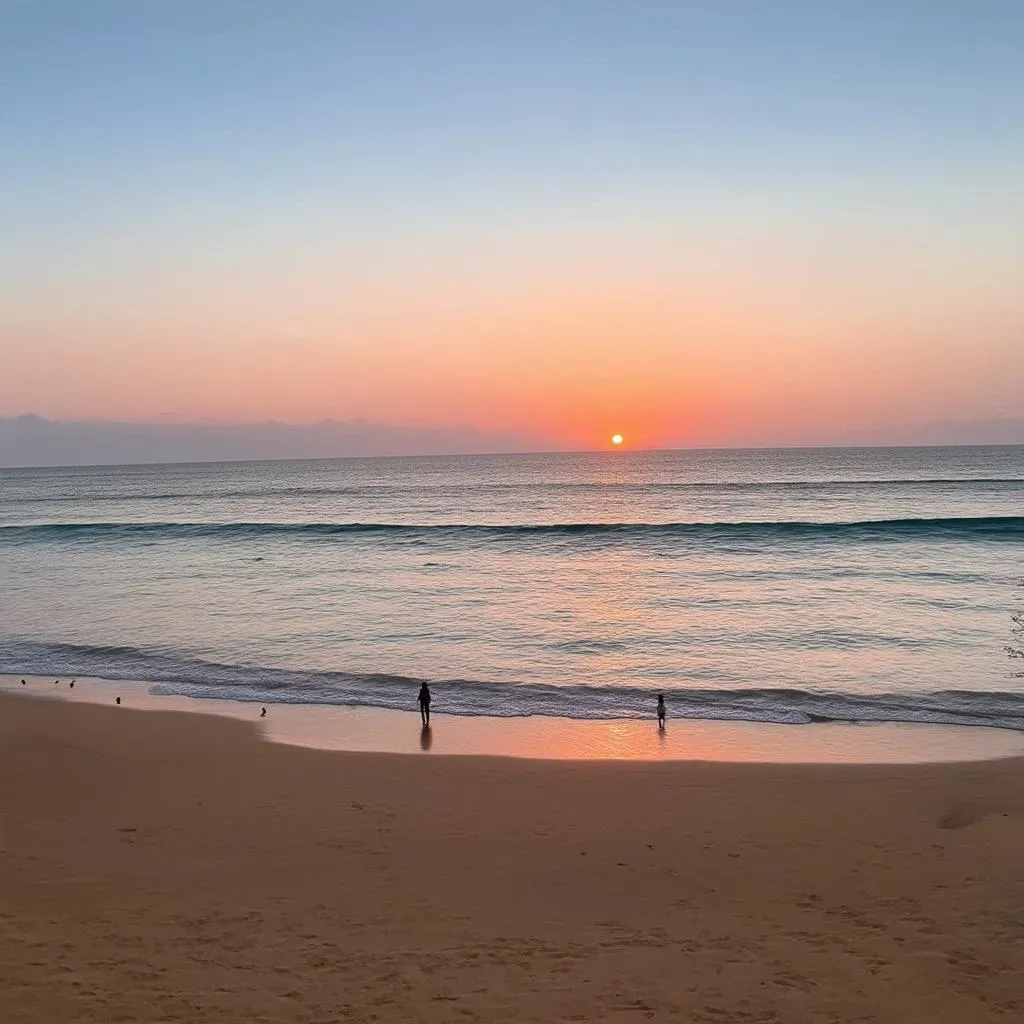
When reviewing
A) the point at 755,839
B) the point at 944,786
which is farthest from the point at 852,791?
the point at 755,839

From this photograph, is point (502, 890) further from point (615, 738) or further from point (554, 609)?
point (554, 609)

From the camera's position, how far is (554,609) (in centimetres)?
3659

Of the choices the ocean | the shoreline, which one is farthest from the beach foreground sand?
the ocean

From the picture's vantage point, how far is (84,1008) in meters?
9.39

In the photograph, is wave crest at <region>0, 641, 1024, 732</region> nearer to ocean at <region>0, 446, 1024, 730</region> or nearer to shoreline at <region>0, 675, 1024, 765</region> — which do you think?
ocean at <region>0, 446, 1024, 730</region>

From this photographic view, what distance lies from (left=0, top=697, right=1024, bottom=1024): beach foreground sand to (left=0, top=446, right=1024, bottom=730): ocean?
596 centimetres

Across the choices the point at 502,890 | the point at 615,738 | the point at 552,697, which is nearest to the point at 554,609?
the point at 552,697

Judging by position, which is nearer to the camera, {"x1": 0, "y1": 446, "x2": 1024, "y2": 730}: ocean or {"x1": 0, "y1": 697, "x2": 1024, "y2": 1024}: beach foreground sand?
{"x1": 0, "y1": 697, "x2": 1024, "y2": 1024}: beach foreground sand

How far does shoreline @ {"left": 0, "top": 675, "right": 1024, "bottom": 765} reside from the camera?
61.4 feet

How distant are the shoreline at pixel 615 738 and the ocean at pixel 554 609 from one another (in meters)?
0.82

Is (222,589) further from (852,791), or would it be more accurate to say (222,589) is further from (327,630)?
(852,791)

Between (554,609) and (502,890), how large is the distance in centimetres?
2427

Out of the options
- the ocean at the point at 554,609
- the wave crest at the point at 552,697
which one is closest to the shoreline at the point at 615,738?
the wave crest at the point at 552,697

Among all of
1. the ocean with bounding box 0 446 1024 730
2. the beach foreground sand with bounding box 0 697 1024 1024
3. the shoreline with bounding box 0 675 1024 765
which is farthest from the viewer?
the ocean with bounding box 0 446 1024 730
